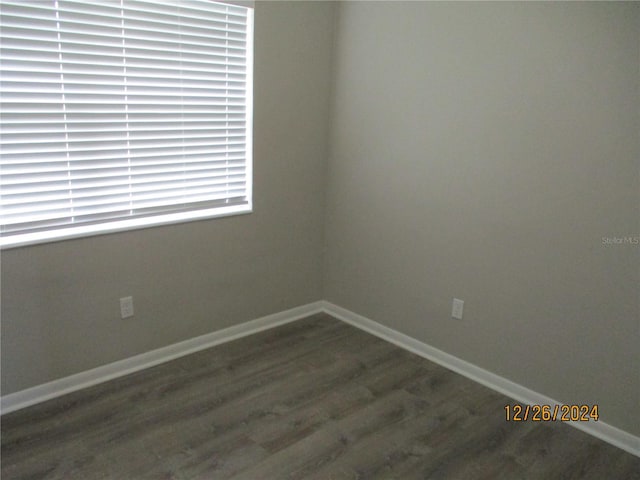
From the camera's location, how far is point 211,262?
3088 mm

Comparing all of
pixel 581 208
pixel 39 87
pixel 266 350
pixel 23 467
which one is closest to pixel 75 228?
pixel 39 87

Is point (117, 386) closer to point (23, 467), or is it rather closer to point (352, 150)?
point (23, 467)

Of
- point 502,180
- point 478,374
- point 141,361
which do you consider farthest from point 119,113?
point 478,374

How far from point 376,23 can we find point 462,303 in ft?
5.67

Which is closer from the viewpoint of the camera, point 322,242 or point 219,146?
point 219,146

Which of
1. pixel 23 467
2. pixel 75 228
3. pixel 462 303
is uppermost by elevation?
pixel 75 228

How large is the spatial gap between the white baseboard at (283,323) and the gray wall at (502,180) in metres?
0.06

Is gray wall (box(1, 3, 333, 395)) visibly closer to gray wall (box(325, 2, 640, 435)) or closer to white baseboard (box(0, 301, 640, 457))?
white baseboard (box(0, 301, 640, 457))

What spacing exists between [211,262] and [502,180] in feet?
5.64

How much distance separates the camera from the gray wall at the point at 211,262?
2475 millimetres

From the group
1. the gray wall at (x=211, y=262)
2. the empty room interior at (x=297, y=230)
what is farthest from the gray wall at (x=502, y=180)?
the gray wall at (x=211, y=262)

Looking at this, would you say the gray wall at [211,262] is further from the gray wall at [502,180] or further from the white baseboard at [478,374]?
the white baseboard at [478,374]

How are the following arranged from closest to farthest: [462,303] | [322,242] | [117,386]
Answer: [117,386]
[462,303]
[322,242]

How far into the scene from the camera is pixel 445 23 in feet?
8.91
